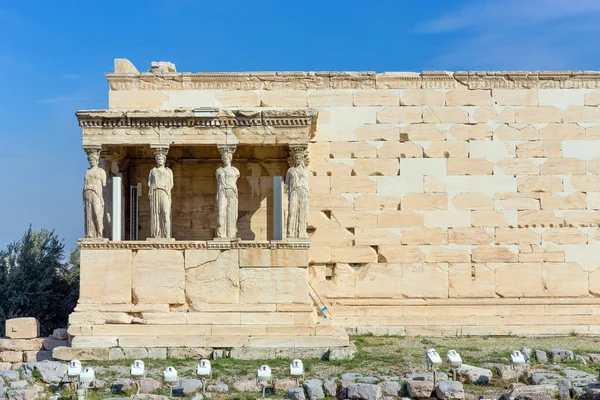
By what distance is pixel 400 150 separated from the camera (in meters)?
16.9

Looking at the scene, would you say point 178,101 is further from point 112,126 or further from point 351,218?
point 351,218

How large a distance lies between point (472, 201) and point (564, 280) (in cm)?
232

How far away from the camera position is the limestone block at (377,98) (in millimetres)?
16984

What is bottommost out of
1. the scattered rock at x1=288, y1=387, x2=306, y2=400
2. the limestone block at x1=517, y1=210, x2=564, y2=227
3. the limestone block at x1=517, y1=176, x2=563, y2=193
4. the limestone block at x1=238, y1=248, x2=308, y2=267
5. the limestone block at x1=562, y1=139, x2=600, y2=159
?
the scattered rock at x1=288, y1=387, x2=306, y2=400

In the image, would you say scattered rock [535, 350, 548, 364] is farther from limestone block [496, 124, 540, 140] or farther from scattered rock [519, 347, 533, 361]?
limestone block [496, 124, 540, 140]

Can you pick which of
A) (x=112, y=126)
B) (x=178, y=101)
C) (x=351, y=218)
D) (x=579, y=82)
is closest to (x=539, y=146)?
(x=579, y=82)

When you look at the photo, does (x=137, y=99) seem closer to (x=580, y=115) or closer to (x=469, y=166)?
(x=469, y=166)

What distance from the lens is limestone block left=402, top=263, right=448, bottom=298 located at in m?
16.7

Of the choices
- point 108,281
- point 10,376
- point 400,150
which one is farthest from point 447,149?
point 10,376

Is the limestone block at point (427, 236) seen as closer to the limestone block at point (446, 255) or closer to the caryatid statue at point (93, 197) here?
the limestone block at point (446, 255)

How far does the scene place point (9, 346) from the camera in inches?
620

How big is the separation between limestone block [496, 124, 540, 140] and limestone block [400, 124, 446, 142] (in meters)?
1.13

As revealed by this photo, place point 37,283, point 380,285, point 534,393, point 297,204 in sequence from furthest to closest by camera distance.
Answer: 1. point 37,283
2. point 380,285
3. point 297,204
4. point 534,393

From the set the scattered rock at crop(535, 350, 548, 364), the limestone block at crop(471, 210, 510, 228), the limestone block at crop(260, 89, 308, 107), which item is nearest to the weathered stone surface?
the limestone block at crop(260, 89, 308, 107)
